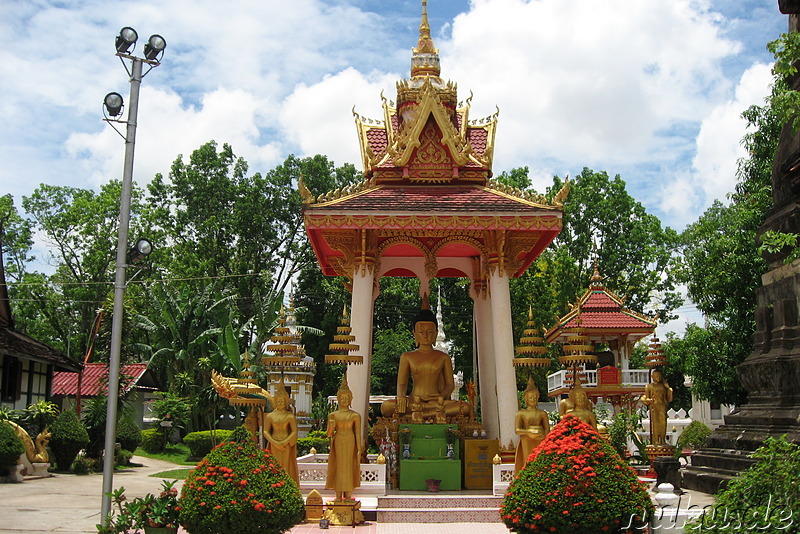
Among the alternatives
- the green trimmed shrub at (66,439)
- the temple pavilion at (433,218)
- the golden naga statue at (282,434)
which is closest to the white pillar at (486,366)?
the temple pavilion at (433,218)

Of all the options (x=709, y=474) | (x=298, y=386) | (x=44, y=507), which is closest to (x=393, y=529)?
(x=709, y=474)

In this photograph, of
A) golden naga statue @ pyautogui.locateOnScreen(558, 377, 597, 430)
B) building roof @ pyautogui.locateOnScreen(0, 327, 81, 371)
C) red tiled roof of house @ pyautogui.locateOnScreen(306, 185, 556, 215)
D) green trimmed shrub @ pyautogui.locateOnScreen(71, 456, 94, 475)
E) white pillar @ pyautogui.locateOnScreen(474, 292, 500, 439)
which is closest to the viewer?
golden naga statue @ pyautogui.locateOnScreen(558, 377, 597, 430)

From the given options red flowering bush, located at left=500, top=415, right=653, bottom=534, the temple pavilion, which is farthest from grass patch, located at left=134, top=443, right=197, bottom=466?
red flowering bush, located at left=500, top=415, right=653, bottom=534

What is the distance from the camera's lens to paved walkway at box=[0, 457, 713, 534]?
10.2 meters

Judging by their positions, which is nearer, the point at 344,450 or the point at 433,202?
the point at 344,450

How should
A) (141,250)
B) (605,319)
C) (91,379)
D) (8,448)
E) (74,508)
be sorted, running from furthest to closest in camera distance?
(91,379)
(605,319)
(8,448)
(74,508)
(141,250)

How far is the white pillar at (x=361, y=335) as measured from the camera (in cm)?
1286

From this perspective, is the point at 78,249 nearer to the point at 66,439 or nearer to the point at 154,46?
the point at 66,439

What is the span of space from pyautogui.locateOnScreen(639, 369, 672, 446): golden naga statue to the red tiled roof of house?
18.5ft

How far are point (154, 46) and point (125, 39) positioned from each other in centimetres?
35

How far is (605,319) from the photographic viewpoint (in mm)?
24344

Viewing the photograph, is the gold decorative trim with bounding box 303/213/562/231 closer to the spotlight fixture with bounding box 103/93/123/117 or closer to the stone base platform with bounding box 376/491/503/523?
the spotlight fixture with bounding box 103/93/123/117

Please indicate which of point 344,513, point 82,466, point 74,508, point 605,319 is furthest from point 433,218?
point 82,466

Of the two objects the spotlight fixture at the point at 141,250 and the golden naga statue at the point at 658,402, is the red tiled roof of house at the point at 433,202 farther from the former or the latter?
the golden naga statue at the point at 658,402
